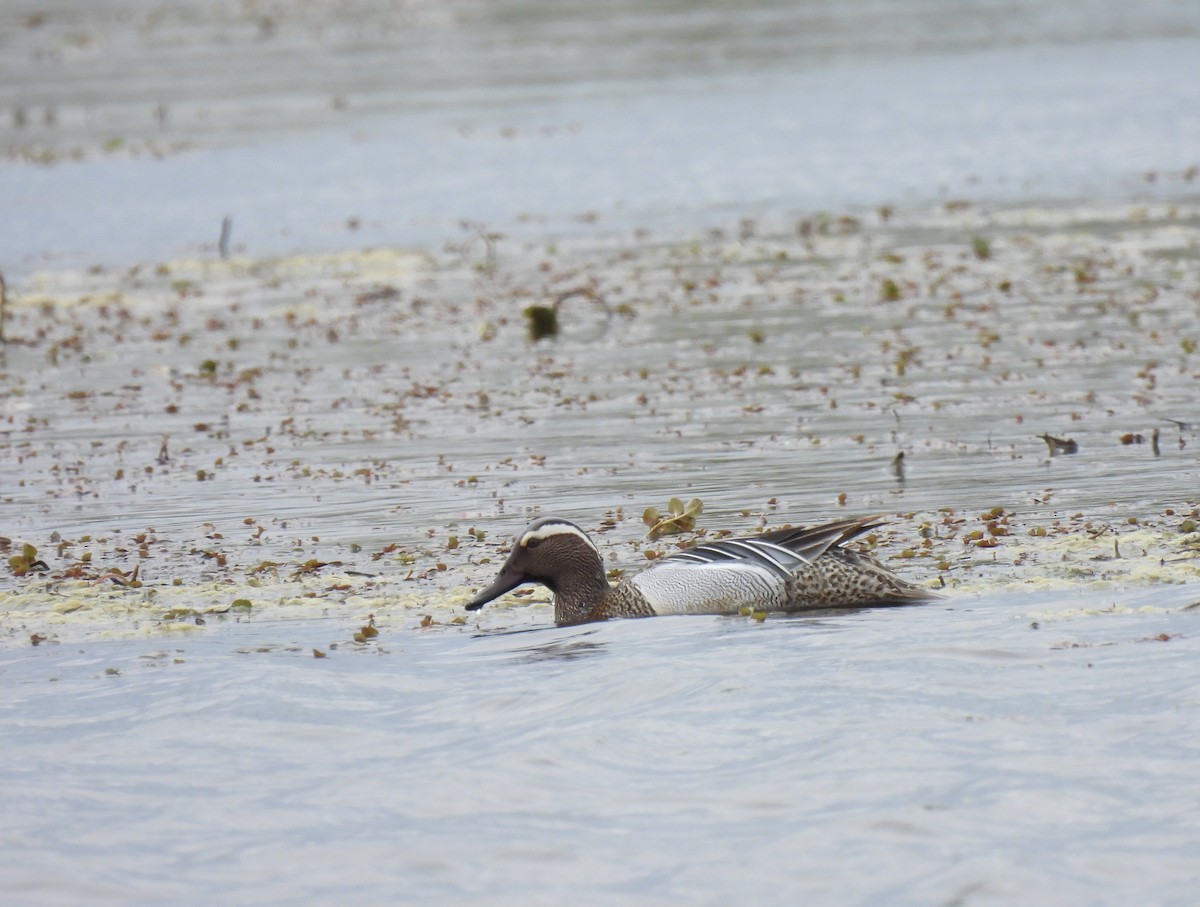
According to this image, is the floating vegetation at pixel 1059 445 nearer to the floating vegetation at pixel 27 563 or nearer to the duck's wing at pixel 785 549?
the duck's wing at pixel 785 549

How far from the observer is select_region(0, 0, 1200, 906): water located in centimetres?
732

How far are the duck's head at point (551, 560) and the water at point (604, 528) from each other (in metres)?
0.34

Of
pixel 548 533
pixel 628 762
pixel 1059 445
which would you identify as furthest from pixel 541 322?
pixel 628 762

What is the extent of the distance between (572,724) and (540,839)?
1290 mm

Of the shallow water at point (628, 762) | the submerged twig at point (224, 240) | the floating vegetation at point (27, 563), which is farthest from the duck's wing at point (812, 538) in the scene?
the submerged twig at point (224, 240)

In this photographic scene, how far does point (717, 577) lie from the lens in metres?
10.0

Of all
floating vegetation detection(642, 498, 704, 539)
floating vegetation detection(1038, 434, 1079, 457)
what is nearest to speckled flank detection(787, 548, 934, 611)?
floating vegetation detection(642, 498, 704, 539)

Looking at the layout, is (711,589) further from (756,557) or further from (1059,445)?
(1059,445)

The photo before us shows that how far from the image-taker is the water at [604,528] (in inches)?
288

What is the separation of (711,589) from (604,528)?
2333 mm

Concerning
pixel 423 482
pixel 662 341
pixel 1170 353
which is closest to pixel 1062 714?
pixel 423 482

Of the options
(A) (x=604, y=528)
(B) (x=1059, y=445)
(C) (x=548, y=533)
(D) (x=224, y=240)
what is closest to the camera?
Result: (C) (x=548, y=533)

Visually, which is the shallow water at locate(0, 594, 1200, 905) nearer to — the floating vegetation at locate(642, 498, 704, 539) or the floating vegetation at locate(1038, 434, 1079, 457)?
the floating vegetation at locate(642, 498, 704, 539)

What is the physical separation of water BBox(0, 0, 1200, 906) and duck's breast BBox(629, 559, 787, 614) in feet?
0.60
